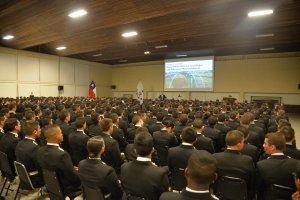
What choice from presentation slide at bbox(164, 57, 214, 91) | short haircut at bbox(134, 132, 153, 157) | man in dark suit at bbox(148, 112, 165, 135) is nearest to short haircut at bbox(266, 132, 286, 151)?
short haircut at bbox(134, 132, 153, 157)

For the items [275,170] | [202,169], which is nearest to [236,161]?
[275,170]

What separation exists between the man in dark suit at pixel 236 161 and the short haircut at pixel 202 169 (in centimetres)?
144

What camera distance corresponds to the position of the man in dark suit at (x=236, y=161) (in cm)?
289

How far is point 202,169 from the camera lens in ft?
5.24

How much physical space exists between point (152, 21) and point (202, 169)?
30.9 feet

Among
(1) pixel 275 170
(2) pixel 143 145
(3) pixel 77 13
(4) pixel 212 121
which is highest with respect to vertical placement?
(3) pixel 77 13

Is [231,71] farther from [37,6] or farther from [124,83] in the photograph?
[37,6]

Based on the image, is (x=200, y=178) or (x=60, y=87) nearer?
(x=200, y=178)

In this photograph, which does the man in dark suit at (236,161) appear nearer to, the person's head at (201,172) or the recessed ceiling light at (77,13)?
the person's head at (201,172)

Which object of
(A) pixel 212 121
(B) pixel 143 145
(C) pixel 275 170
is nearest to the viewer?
(B) pixel 143 145

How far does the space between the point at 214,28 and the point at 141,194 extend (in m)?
9.67

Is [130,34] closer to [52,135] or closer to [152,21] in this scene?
[152,21]

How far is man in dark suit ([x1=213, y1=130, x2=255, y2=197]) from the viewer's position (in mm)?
2891

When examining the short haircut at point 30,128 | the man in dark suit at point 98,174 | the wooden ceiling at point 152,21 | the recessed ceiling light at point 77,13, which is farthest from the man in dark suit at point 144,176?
the recessed ceiling light at point 77,13
